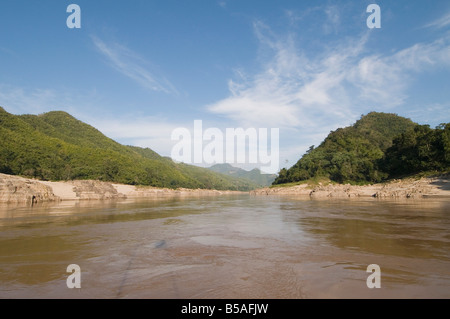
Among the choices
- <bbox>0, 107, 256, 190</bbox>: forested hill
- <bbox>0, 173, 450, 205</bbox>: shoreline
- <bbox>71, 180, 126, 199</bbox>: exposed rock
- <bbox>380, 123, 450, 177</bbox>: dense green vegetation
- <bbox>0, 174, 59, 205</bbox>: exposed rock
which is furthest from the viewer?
<bbox>0, 107, 256, 190</bbox>: forested hill

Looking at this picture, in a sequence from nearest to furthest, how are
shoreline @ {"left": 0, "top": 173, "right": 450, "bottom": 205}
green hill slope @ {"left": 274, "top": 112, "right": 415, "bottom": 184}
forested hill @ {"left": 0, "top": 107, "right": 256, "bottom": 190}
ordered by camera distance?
1. shoreline @ {"left": 0, "top": 173, "right": 450, "bottom": 205}
2. forested hill @ {"left": 0, "top": 107, "right": 256, "bottom": 190}
3. green hill slope @ {"left": 274, "top": 112, "right": 415, "bottom": 184}

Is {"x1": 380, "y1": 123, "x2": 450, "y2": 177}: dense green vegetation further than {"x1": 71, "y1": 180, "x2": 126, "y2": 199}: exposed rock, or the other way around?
{"x1": 71, "y1": 180, "x2": 126, "y2": 199}: exposed rock

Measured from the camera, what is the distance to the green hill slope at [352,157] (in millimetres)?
71950

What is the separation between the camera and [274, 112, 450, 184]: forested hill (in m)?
44.2

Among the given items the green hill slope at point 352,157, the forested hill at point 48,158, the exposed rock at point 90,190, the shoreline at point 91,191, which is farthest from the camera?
the green hill slope at point 352,157

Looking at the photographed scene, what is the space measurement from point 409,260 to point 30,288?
9214 millimetres

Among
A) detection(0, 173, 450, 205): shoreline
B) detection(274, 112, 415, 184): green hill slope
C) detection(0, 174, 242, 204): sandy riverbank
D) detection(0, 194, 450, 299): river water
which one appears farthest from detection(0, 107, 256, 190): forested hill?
detection(274, 112, 415, 184): green hill slope

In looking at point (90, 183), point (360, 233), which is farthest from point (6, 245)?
point (90, 183)

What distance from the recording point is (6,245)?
906 centimetres

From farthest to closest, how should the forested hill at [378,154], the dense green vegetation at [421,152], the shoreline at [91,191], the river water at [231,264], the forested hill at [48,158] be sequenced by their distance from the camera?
the forested hill at [48,158] → the forested hill at [378,154] → the dense green vegetation at [421,152] → the shoreline at [91,191] → the river water at [231,264]

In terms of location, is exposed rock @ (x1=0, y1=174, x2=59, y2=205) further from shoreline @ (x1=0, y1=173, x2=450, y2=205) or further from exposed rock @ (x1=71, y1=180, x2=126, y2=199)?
exposed rock @ (x1=71, y1=180, x2=126, y2=199)

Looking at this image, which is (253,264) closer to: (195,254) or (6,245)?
(195,254)

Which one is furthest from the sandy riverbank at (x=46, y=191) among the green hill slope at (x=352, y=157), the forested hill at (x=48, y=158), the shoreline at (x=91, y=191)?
the green hill slope at (x=352, y=157)

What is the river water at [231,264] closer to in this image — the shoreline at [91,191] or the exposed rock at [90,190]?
the shoreline at [91,191]
